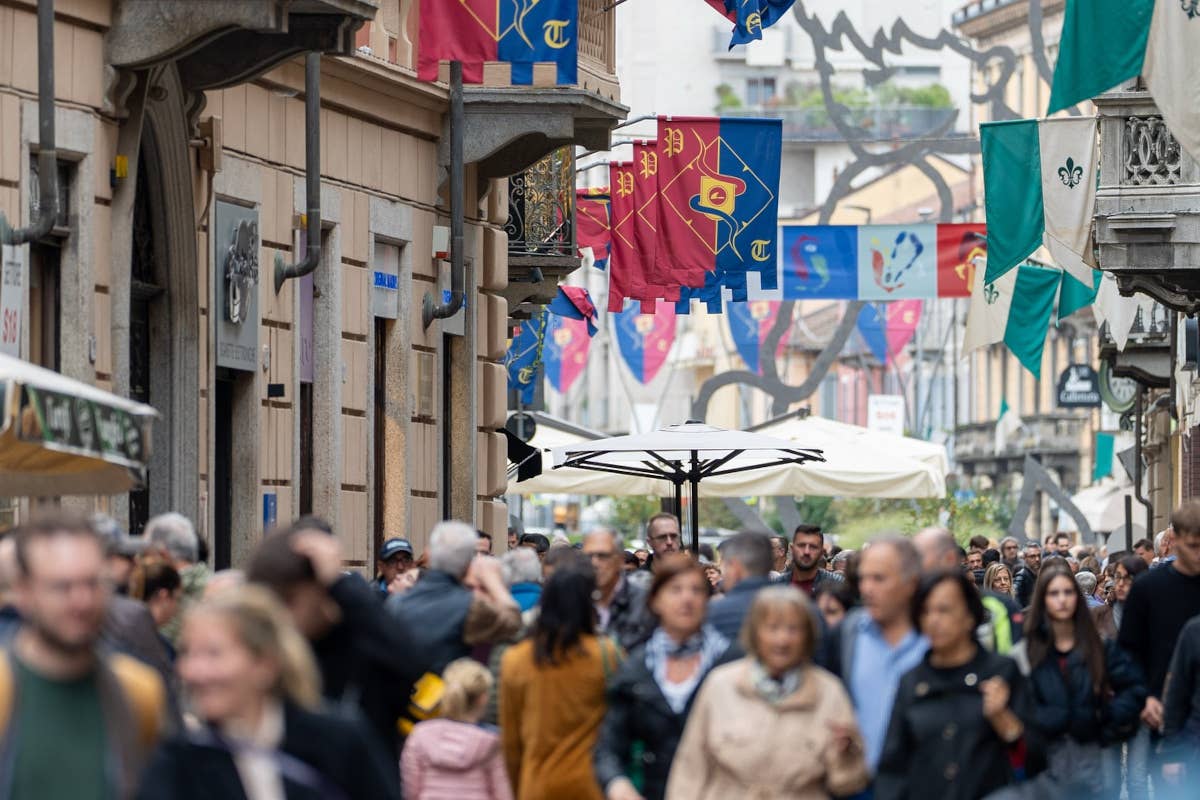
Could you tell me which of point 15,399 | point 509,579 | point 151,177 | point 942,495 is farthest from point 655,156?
point 15,399

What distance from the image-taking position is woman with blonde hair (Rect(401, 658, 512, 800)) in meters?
10.6

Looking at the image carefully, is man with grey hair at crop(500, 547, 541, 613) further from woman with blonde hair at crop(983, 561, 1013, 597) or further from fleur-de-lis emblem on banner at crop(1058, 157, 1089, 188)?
fleur-de-lis emblem on banner at crop(1058, 157, 1089, 188)

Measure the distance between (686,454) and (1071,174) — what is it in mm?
4280

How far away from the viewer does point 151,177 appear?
17656mm

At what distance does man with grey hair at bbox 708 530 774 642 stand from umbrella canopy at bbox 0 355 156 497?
2444mm

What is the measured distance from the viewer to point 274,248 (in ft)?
64.4

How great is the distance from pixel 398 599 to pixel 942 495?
17.0m

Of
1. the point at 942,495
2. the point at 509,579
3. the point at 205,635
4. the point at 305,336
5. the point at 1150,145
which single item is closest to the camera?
the point at 205,635

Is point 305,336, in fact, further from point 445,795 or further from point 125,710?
point 125,710

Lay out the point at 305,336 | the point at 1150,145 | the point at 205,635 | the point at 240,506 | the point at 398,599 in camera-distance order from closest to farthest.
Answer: the point at 205,635
the point at 398,599
the point at 240,506
the point at 305,336
the point at 1150,145

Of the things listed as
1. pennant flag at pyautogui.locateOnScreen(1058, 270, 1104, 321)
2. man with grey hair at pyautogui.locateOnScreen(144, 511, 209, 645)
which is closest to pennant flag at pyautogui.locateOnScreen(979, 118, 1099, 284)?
pennant flag at pyautogui.locateOnScreen(1058, 270, 1104, 321)

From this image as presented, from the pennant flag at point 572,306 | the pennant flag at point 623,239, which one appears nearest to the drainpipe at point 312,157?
the pennant flag at point 623,239

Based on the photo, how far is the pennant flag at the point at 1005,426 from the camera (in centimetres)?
10900

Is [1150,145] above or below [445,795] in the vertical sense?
above
